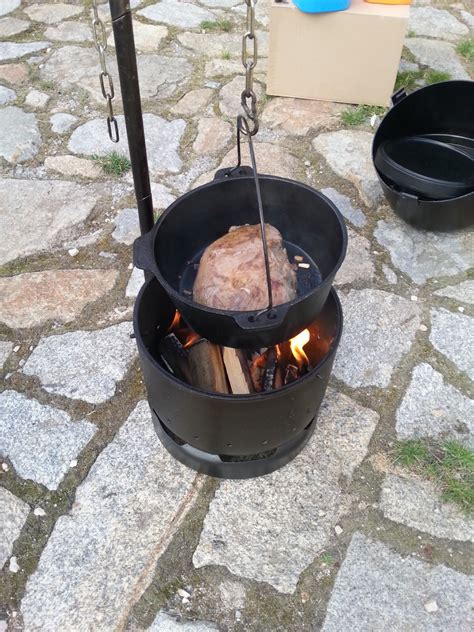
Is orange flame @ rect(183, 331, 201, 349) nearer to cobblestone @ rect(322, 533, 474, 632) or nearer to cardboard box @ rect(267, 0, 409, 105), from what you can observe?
cobblestone @ rect(322, 533, 474, 632)

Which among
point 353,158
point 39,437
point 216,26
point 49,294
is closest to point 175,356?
point 39,437

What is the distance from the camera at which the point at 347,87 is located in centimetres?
397

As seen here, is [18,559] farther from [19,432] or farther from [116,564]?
[19,432]

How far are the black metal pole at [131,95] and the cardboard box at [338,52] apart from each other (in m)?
2.38

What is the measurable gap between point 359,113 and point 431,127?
0.59m

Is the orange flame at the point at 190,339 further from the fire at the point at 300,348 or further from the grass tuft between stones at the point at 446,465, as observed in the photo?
the grass tuft between stones at the point at 446,465

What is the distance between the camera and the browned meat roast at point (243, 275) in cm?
183

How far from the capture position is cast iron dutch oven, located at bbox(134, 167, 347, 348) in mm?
1748

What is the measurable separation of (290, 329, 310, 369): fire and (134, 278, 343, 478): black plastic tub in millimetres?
75

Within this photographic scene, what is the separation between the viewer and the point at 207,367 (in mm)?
2148

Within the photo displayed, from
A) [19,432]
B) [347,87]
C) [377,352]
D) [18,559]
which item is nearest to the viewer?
[18,559]

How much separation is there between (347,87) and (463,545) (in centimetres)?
314

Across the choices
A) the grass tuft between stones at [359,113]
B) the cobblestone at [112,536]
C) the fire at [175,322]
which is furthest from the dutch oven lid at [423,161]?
the cobblestone at [112,536]

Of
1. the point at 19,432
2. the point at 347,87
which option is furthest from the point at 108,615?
the point at 347,87
